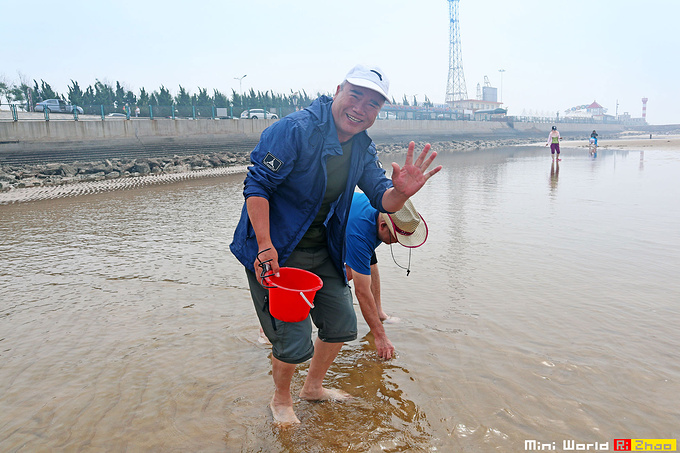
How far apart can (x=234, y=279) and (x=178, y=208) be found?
19.3ft

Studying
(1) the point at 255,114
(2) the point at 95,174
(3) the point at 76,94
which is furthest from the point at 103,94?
(2) the point at 95,174

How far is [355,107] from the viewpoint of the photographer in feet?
8.59

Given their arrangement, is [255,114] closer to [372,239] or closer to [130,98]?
[130,98]

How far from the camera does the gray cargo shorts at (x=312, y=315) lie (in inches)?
105

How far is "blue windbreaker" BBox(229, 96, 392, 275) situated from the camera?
252 centimetres

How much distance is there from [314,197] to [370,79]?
723 millimetres

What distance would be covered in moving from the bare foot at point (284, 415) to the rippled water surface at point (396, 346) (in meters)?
0.06

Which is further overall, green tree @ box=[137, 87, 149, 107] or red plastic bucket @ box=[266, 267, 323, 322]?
green tree @ box=[137, 87, 149, 107]

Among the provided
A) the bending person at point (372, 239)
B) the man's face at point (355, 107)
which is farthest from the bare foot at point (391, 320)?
the man's face at point (355, 107)

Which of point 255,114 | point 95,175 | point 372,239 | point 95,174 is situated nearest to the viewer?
point 372,239

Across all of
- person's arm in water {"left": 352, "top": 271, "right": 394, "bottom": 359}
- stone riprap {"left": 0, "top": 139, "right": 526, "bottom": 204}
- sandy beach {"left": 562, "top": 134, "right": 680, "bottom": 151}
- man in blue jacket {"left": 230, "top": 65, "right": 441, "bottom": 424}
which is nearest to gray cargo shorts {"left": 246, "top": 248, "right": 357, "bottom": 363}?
man in blue jacket {"left": 230, "top": 65, "right": 441, "bottom": 424}

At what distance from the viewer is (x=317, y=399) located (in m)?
3.06

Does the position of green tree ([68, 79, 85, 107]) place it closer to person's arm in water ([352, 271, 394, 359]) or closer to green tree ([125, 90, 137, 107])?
green tree ([125, 90, 137, 107])

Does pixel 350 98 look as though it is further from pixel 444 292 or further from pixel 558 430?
pixel 444 292
